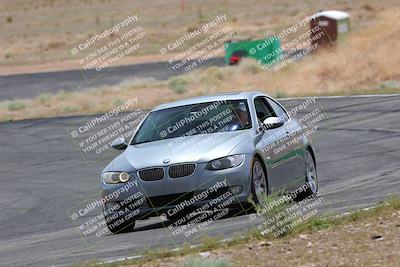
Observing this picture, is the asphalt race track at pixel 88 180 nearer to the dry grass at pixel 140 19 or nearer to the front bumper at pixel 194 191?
the front bumper at pixel 194 191

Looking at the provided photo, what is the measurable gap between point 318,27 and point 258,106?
1254 inches

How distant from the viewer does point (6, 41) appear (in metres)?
83.2

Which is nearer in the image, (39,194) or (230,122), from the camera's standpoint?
(230,122)

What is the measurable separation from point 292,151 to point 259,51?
114ft

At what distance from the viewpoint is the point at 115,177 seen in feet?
41.8

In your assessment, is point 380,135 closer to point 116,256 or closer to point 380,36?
point 116,256

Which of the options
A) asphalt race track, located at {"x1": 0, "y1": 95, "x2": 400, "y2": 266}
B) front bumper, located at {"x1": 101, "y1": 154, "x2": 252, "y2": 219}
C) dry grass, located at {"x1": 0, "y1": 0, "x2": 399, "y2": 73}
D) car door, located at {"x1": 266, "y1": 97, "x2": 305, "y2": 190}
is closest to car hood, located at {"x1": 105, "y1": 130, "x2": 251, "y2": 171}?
front bumper, located at {"x1": 101, "y1": 154, "x2": 252, "y2": 219}

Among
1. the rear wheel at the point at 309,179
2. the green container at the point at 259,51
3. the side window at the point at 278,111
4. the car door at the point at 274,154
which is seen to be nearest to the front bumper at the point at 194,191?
the car door at the point at 274,154

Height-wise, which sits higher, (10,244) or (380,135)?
(10,244)

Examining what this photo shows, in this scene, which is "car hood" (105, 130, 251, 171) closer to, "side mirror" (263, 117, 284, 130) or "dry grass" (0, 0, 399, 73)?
"side mirror" (263, 117, 284, 130)

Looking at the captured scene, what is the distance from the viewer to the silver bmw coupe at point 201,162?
40.5 ft

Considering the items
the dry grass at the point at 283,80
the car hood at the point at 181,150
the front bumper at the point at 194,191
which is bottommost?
the dry grass at the point at 283,80

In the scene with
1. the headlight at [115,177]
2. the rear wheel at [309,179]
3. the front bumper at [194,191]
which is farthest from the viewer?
the rear wheel at [309,179]

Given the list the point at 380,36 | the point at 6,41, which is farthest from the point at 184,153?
the point at 6,41
